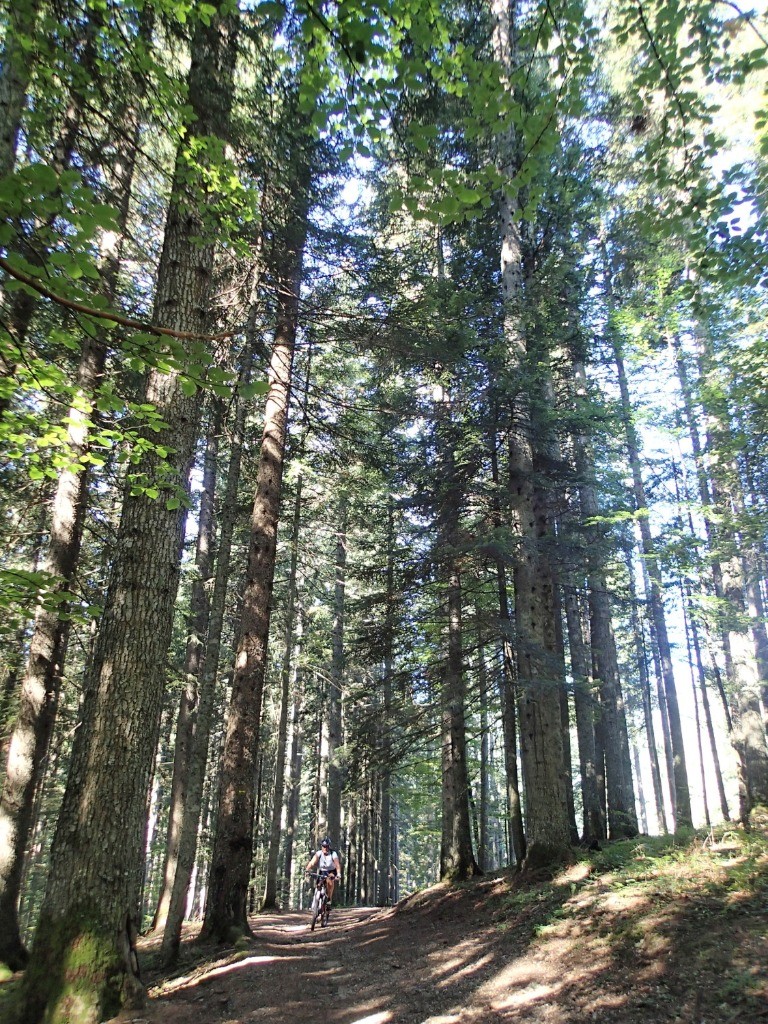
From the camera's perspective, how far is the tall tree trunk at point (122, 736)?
3914mm

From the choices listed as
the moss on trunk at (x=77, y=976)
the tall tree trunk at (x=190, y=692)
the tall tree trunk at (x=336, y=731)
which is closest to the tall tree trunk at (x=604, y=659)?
the tall tree trunk at (x=336, y=731)

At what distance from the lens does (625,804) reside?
1306cm

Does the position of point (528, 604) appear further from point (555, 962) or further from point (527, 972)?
point (527, 972)

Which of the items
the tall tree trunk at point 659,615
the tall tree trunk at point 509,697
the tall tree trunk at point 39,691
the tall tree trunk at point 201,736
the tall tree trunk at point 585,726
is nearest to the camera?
the tall tree trunk at point 201,736

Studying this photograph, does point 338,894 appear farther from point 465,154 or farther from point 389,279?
point 465,154

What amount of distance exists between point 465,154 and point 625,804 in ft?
51.3

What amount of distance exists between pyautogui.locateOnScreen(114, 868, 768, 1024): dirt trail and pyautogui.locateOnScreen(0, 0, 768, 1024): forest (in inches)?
46.0

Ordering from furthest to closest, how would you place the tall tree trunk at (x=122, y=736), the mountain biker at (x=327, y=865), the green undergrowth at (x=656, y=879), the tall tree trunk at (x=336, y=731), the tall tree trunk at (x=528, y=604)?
the tall tree trunk at (x=336, y=731) < the mountain biker at (x=327, y=865) < the tall tree trunk at (x=528, y=604) < the green undergrowth at (x=656, y=879) < the tall tree trunk at (x=122, y=736)

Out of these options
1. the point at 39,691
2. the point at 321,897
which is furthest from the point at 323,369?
the point at 321,897

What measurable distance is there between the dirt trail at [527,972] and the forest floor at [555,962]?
0.7 inches

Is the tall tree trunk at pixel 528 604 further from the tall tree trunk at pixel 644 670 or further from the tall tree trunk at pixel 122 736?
the tall tree trunk at pixel 644 670

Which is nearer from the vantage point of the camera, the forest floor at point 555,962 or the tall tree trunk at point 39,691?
the forest floor at point 555,962

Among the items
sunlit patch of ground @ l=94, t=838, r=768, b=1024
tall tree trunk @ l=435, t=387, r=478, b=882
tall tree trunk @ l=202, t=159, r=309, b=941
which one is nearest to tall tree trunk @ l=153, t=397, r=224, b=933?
tall tree trunk @ l=202, t=159, r=309, b=941

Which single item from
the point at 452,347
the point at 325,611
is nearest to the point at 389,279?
the point at 452,347
